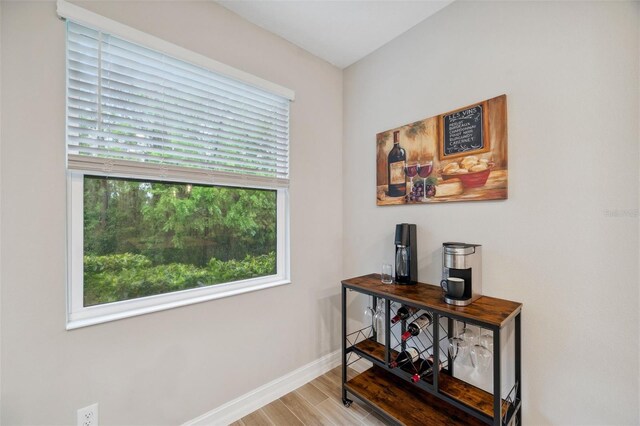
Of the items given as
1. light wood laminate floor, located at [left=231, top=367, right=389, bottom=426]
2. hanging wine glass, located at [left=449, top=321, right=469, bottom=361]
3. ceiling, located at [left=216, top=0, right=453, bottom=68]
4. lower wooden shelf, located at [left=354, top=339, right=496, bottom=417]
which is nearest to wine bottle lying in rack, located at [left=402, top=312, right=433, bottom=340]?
hanging wine glass, located at [left=449, top=321, right=469, bottom=361]

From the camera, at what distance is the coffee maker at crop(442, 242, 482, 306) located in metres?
1.34

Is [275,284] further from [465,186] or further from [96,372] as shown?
[465,186]

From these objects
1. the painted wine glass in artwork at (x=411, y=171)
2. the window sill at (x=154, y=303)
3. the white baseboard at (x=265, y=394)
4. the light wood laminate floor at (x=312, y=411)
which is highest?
the painted wine glass in artwork at (x=411, y=171)

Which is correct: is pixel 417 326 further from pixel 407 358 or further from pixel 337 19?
pixel 337 19

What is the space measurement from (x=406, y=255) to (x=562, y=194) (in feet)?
2.78

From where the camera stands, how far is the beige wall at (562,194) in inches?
43.1

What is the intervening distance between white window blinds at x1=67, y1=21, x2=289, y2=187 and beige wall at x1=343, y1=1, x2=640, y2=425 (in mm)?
1268

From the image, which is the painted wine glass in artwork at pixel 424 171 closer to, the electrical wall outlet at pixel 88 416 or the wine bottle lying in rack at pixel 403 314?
the wine bottle lying in rack at pixel 403 314

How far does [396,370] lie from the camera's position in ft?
5.10

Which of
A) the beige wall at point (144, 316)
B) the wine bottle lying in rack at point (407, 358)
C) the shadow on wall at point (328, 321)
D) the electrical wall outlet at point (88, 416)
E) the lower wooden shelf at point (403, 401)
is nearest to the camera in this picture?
the beige wall at point (144, 316)

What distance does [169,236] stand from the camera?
1556 millimetres

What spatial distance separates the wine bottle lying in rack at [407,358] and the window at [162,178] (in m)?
0.93

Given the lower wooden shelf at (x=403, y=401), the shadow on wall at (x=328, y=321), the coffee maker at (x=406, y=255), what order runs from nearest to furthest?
the lower wooden shelf at (x=403, y=401)
the coffee maker at (x=406, y=255)
the shadow on wall at (x=328, y=321)

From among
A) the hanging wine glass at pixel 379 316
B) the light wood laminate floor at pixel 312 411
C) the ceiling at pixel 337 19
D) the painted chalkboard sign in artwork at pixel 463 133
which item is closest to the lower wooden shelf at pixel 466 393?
the hanging wine glass at pixel 379 316
